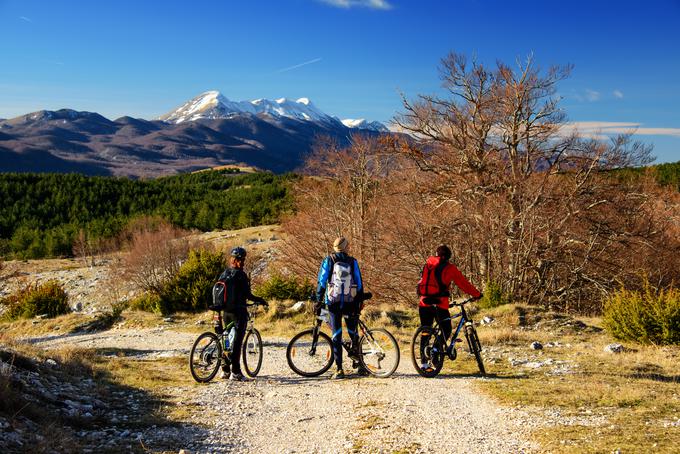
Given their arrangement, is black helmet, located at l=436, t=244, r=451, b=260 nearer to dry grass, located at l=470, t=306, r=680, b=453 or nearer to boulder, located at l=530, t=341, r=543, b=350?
dry grass, located at l=470, t=306, r=680, b=453

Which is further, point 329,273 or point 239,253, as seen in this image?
point 239,253

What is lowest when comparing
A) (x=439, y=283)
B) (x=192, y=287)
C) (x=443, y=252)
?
(x=192, y=287)

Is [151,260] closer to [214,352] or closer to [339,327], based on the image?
[214,352]

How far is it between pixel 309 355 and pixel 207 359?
1672mm

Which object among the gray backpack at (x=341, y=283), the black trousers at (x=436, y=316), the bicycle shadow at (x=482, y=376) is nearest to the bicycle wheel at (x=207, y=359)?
the gray backpack at (x=341, y=283)

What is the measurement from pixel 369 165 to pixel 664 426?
1145 inches

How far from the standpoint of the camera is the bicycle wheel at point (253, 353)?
28.9 feet

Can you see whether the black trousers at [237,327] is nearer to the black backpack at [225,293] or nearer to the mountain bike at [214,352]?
the mountain bike at [214,352]

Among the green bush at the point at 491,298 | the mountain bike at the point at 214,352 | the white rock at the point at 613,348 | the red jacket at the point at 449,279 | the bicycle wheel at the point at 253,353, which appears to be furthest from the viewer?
the green bush at the point at 491,298

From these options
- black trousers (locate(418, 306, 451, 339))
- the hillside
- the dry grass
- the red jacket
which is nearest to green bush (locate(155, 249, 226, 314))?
Answer: the dry grass

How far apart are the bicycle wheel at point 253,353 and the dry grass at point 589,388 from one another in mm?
3470

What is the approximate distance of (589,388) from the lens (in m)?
7.47

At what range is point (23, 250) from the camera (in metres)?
60.8

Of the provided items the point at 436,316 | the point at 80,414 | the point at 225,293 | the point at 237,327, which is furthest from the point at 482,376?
the point at 80,414
